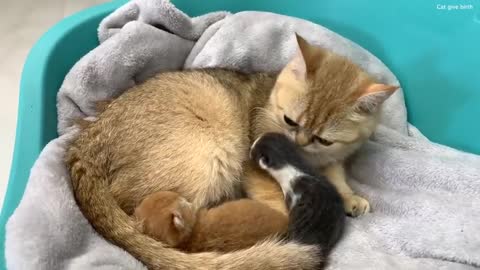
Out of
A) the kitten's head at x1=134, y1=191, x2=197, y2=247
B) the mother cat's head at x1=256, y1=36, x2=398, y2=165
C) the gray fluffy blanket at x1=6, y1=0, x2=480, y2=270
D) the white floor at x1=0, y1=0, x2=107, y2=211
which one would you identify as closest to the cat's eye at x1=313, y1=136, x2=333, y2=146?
the mother cat's head at x1=256, y1=36, x2=398, y2=165

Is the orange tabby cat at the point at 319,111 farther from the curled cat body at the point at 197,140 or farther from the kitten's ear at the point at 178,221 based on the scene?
the kitten's ear at the point at 178,221

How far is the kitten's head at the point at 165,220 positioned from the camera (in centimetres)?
132

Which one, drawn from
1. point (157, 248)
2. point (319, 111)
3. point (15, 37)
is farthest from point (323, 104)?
point (15, 37)

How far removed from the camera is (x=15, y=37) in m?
2.57

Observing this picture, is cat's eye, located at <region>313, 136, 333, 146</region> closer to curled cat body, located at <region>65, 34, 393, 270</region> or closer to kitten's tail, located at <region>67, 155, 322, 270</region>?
curled cat body, located at <region>65, 34, 393, 270</region>

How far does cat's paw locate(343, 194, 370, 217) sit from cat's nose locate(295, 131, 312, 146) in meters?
0.23

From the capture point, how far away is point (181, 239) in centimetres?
133

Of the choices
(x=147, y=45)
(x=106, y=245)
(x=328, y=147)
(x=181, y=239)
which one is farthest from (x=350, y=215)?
(x=147, y=45)


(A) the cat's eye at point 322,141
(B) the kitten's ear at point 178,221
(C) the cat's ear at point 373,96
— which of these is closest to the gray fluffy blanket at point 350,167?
(B) the kitten's ear at point 178,221

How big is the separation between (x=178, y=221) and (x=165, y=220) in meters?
0.04

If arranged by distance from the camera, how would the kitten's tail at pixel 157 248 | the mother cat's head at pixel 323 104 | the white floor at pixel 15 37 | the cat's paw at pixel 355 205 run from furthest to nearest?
the white floor at pixel 15 37 → the cat's paw at pixel 355 205 → the mother cat's head at pixel 323 104 → the kitten's tail at pixel 157 248

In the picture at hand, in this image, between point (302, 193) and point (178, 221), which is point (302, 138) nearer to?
point (302, 193)

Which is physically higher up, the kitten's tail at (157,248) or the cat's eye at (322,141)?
the cat's eye at (322,141)

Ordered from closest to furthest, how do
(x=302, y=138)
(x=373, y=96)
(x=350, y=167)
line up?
(x=373, y=96)
(x=302, y=138)
(x=350, y=167)
